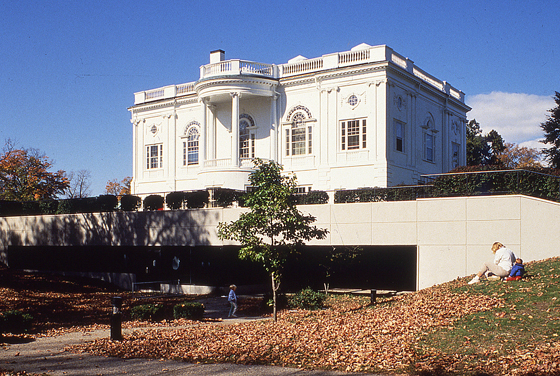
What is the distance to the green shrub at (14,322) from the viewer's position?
16281 mm

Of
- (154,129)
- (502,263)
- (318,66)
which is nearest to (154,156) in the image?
(154,129)

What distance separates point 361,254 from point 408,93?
1249cm

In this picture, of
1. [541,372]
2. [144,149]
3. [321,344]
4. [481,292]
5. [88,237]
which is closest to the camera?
[541,372]

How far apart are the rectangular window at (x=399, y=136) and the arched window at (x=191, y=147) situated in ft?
49.4

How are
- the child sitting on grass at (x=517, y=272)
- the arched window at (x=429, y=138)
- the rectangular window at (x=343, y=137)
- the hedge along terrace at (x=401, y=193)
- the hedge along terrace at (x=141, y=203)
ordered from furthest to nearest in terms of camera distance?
Result: the arched window at (x=429, y=138) → the rectangular window at (x=343, y=137) → the hedge along terrace at (x=141, y=203) → the hedge along terrace at (x=401, y=193) → the child sitting on grass at (x=517, y=272)

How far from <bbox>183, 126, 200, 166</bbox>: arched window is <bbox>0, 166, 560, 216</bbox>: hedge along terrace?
1012cm

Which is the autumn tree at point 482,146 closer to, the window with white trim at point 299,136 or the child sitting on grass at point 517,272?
the window with white trim at point 299,136

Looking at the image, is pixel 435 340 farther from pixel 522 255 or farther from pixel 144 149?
pixel 144 149

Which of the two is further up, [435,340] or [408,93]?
[408,93]

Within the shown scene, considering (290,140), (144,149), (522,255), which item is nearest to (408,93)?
(290,140)

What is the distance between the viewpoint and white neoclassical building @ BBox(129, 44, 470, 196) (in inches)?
1315

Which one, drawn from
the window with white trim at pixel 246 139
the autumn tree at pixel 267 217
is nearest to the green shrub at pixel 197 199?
the autumn tree at pixel 267 217

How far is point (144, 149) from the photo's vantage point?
44219 millimetres

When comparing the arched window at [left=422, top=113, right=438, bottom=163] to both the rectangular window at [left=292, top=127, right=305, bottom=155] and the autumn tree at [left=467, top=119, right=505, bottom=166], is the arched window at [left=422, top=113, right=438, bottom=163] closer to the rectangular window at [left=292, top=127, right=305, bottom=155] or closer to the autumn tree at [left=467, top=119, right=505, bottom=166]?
the rectangular window at [left=292, top=127, right=305, bottom=155]
